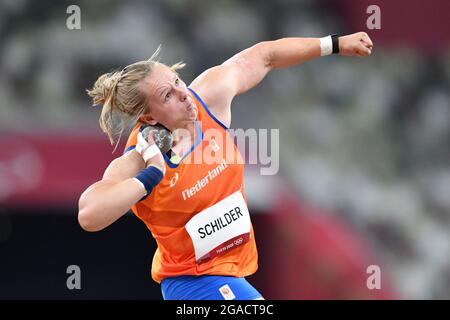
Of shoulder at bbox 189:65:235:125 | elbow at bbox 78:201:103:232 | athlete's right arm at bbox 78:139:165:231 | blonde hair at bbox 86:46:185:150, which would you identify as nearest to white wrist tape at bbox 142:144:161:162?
athlete's right arm at bbox 78:139:165:231

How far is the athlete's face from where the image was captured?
14.8ft

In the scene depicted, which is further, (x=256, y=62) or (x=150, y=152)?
(x=256, y=62)

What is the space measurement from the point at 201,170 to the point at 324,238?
11.4 ft

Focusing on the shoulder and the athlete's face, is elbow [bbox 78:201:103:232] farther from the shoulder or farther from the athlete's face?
the shoulder

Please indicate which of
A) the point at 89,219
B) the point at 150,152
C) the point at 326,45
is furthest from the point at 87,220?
the point at 326,45

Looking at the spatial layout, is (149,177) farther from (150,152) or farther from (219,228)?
(219,228)

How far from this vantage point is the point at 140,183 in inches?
163

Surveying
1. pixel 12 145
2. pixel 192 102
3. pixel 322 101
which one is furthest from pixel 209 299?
pixel 322 101

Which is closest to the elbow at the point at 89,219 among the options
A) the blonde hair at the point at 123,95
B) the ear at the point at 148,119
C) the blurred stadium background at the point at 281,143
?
the blonde hair at the point at 123,95

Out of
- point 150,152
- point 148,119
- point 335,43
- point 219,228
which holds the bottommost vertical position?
point 219,228

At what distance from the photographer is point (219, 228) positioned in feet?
14.9

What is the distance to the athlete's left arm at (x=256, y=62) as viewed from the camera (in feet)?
15.8

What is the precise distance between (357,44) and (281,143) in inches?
191
